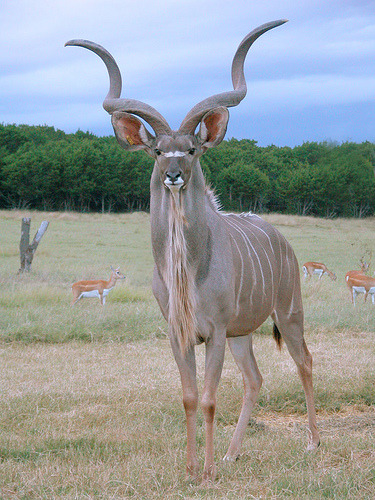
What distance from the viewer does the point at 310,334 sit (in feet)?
25.4

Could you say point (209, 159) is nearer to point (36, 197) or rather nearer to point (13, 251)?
point (36, 197)

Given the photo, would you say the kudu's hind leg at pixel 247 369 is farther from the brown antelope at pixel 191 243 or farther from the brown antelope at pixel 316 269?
the brown antelope at pixel 316 269

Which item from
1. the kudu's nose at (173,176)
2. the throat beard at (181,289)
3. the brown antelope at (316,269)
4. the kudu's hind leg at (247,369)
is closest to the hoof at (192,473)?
the throat beard at (181,289)

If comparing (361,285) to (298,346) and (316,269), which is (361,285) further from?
(298,346)

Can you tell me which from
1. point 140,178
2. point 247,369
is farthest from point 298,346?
point 140,178

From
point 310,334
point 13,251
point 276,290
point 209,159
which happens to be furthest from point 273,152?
point 276,290

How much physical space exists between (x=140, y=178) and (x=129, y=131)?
3295cm

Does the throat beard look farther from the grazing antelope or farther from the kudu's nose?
the grazing antelope

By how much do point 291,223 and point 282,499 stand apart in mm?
24644

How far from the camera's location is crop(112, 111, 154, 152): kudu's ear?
11.7 feet

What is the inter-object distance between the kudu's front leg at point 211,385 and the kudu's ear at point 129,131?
3.68ft

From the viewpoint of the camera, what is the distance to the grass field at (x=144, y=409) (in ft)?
12.0

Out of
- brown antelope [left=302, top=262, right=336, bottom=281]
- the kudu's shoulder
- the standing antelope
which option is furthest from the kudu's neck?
brown antelope [left=302, top=262, right=336, bottom=281]

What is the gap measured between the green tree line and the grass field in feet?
40.2
